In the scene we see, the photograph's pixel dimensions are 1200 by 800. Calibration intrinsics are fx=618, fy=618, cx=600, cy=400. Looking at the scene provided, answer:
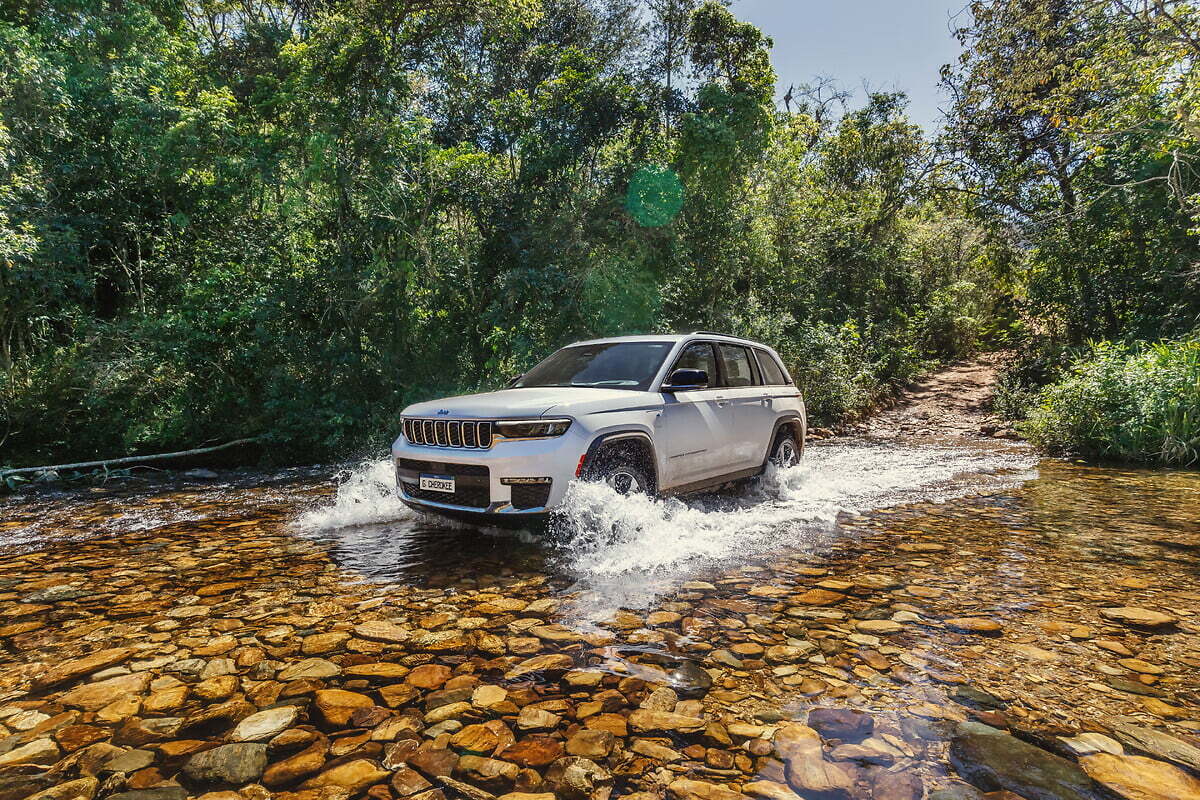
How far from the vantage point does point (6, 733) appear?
7.77 feet

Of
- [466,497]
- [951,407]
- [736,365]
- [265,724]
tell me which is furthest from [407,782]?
[951,407]

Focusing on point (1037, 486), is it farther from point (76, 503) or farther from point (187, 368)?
point (187, 368)

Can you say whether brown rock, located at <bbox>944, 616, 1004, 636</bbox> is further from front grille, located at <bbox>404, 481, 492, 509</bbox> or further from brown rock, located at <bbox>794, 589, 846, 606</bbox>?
front grille, located at <bbox>404, 481, 492, 509</bbox>

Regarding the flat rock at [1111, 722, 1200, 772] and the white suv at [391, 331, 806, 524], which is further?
the white suv at [391, 331, 806, 524]

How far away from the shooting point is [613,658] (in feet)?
9.75

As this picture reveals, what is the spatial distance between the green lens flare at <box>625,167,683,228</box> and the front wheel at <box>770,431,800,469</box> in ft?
24.4

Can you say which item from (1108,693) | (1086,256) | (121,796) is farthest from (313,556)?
(1086,256)

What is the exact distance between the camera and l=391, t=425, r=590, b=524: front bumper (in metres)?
4.37

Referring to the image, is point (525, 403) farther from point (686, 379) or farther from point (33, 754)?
point (33, 754)

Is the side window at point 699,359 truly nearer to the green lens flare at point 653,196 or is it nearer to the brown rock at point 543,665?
the brown rock at point 543,665

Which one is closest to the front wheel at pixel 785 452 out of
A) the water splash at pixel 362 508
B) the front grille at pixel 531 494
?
the front grille at pixel 531 494

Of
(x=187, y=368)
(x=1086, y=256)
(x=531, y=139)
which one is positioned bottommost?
(x=187, y=368)

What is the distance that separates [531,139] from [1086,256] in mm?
13350

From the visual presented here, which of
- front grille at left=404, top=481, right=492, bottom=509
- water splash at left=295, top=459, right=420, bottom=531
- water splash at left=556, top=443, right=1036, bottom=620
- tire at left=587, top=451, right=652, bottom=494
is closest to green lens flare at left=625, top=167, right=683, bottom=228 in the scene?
water splash at left=556, top=443, right=1036, bottom=620
